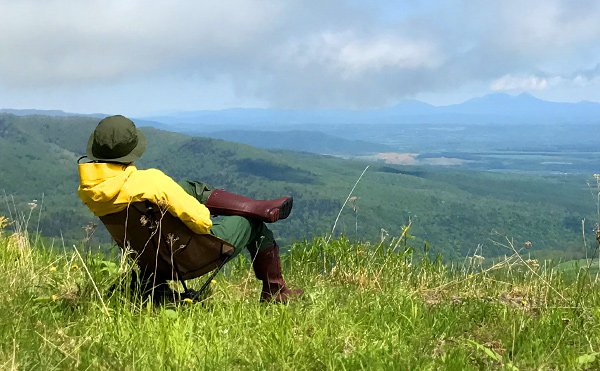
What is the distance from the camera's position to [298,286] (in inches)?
208

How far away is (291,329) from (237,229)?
42.0 inches

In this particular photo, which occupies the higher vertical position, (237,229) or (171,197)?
(171,197)

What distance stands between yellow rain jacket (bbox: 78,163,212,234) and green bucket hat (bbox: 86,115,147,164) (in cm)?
8

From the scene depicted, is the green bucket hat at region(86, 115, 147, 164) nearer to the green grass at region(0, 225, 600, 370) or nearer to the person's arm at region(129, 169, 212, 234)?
the person's arm at region(129, 169, 212, 234)

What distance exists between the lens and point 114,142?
361cm

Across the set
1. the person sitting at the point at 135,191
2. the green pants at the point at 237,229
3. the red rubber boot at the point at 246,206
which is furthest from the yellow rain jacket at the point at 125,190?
the red rubber boot at the point at 246,206

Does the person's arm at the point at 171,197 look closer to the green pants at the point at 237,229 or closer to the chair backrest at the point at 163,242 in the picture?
the chair backrest at the point at 163,242

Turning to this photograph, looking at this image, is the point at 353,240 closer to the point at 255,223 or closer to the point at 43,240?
the point at 255,223

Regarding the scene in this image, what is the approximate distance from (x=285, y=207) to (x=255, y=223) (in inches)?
13.2

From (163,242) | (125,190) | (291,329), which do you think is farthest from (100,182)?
(291,329)

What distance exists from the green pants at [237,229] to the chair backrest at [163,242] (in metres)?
0.11

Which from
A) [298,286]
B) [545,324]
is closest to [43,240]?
[298,286]

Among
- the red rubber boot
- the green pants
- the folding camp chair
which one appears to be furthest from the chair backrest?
the red rubber boot

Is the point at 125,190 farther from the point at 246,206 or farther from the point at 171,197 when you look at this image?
the point at 246,206
